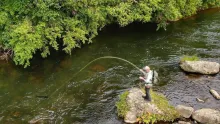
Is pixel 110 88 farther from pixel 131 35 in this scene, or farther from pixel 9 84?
pixel 131 35

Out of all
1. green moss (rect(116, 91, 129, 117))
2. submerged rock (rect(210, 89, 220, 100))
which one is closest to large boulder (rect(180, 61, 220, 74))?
submerged rock (rect(210, 89, 220, 100))

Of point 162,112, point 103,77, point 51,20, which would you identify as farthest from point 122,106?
point 51,20

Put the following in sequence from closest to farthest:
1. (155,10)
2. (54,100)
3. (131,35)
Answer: (54,100) → (155,10) → (131,35)

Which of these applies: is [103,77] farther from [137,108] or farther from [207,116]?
[207,116]

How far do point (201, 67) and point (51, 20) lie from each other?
10.7 meters

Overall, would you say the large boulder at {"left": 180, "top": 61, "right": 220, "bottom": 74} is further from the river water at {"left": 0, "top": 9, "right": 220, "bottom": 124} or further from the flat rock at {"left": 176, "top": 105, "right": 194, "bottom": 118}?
the flat rock at {"left": 176, "top": 105, "right": 194, "bottom": 118}

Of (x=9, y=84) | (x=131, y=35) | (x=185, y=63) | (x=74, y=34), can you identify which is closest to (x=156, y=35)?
(x=131, y=35)

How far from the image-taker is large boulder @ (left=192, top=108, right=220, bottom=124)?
568 inches

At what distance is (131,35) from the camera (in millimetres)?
25781

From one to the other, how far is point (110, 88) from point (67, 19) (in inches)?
239

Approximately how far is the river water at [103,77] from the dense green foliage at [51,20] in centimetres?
155

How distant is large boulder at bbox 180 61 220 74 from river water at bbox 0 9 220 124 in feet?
1.62

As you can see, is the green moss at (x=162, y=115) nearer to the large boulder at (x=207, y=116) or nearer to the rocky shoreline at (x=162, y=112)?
the rocky shoreline at (x=162, y=112)

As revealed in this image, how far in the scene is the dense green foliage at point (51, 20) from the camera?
19.0 meters
